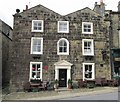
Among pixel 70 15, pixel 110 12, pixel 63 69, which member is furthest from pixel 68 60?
pixel 110 12

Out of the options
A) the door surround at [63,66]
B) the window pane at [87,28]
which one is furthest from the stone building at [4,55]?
the window pane at [87,28]

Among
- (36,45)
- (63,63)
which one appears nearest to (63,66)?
→ (63,63)

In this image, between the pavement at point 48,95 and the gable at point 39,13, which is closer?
the pavement at point 48,95

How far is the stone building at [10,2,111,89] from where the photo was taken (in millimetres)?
28250

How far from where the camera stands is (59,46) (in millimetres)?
29078

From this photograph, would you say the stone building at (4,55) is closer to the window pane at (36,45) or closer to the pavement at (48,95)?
the window pane at (36,45)

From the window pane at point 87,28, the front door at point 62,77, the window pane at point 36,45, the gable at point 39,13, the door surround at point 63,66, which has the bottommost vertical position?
the front door at point 62,77

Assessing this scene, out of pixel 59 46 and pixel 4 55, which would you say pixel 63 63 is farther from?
pixel 4 55

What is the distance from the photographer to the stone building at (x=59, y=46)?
28250 mm

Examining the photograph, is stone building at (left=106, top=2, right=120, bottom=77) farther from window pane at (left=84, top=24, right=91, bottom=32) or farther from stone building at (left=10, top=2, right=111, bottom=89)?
window pane at (left=84, top=24, right=91, bottom=32)

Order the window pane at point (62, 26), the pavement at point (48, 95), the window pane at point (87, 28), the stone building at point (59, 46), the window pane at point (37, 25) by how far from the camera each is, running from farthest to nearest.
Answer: the window pane at point (87, 28)
the window pane at point (62, 26)
the window pane at point (37, 25)
the stone building at point (59, 46)
the pavement at point (48, 95)

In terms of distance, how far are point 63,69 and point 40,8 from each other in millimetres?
7627

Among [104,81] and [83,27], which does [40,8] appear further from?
[104,81]

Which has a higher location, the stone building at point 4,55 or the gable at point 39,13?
the gable at point 39,13
